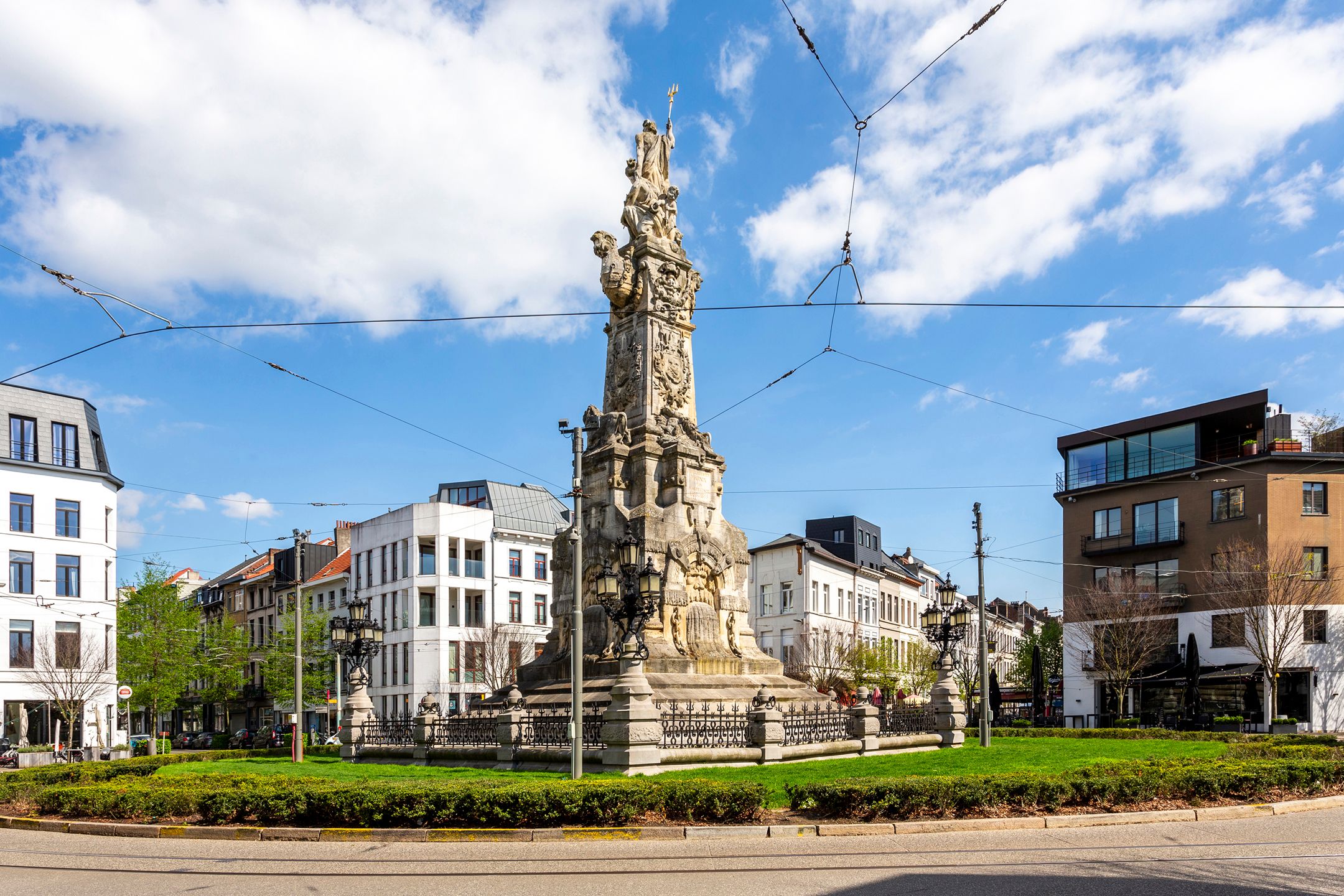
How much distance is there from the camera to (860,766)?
63.5ft

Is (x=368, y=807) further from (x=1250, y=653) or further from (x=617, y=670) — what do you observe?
(x=1250, y=653)

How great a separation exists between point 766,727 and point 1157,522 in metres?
39.0

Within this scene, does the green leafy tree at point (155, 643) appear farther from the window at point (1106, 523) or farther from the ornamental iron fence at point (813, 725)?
the window at point (1106, 523)

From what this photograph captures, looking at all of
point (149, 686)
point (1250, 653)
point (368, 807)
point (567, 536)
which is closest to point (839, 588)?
point (1250, 653)

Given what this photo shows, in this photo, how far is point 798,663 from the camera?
59.2 m

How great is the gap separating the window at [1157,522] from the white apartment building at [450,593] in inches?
1202

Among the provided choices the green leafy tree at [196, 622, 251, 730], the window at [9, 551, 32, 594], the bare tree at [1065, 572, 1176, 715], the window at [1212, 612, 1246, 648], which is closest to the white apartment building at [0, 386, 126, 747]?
the window at [9, 551, 32, 594]

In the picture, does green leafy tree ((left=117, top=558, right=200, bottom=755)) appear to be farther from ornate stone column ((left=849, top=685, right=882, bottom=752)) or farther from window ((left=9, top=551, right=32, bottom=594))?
ornate stone column ((left=849, top=685, right=882, bottom=752))

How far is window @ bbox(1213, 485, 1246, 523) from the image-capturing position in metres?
48.1

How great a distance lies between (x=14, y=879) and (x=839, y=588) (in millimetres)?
61335

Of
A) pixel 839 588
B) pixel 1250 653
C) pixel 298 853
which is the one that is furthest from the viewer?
pixel 839 588

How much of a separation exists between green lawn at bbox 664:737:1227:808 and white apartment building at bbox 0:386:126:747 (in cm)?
3586

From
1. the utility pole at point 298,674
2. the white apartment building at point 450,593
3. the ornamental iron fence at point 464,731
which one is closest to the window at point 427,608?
the white apartment building at point 450,593

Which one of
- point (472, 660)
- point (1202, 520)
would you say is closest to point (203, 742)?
point (472, 660)
